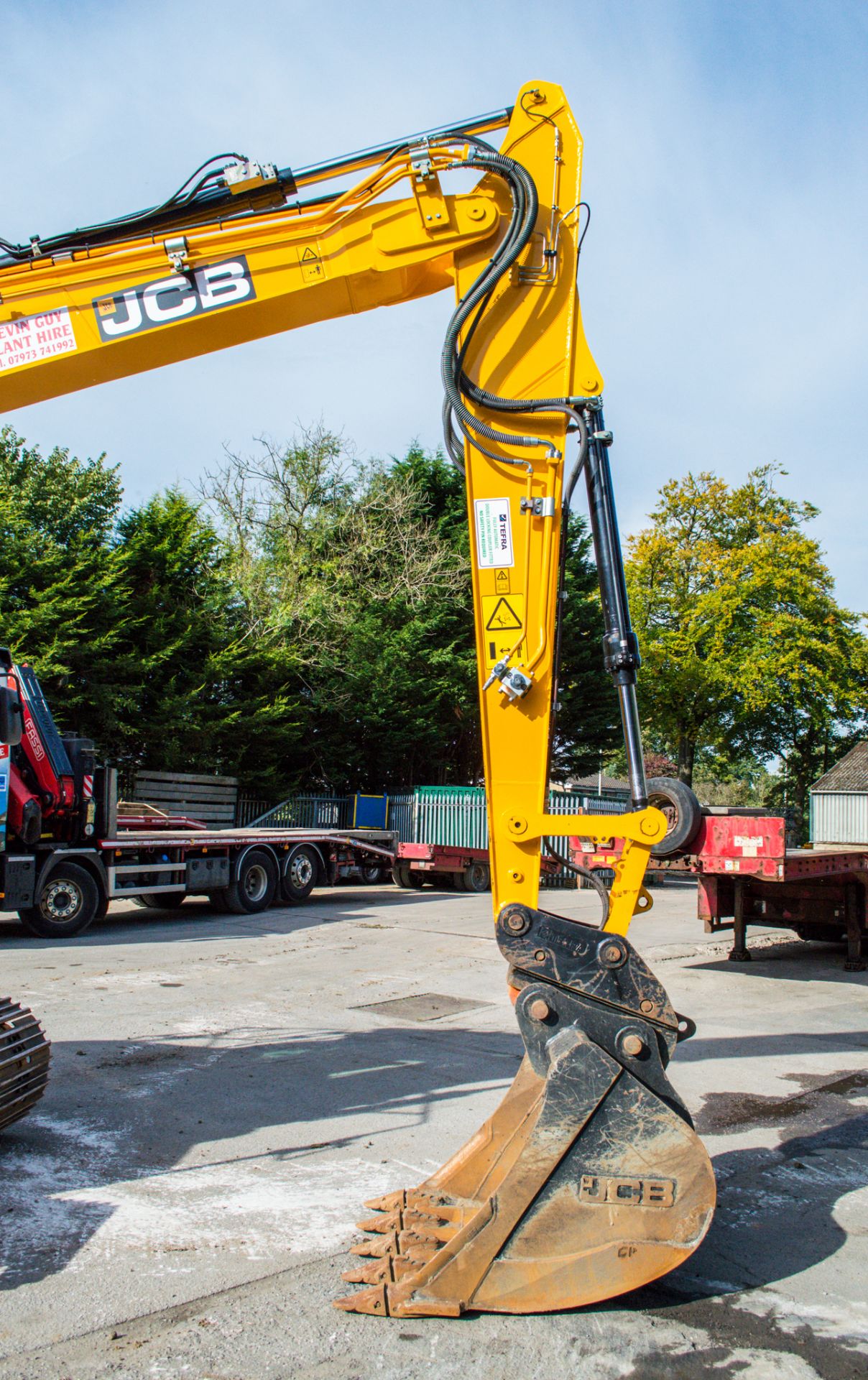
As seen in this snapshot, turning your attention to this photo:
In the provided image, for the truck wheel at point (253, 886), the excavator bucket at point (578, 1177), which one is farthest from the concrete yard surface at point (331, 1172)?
the truck wheel at point (253, 886)

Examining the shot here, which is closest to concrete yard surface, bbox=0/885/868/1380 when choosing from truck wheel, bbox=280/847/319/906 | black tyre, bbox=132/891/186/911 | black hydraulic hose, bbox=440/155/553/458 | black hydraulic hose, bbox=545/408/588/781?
black hydraulic hose, bbox=545/408/588/781

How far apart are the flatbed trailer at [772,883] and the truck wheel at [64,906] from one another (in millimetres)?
6758

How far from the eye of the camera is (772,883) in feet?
40.1

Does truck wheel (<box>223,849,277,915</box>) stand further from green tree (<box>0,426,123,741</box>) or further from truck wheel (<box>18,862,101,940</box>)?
green tree (<box>0,426,123,741</box>)

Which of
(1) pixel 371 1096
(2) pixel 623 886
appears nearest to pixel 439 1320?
(2) pixel 623 886

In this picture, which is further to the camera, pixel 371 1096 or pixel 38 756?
pixel 38 756

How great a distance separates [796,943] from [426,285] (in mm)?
11479

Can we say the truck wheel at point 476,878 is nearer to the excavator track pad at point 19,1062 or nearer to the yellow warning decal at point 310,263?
the excavator track pad at point 19,1062

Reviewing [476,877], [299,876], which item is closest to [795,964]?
[299,876]

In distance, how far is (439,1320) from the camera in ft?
12.2

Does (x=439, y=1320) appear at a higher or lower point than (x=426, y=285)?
lower

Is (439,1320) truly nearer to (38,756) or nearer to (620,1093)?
(620,1093)

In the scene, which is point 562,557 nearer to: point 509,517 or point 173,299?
point 509,517

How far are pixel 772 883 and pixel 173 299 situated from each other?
31.7 ft
